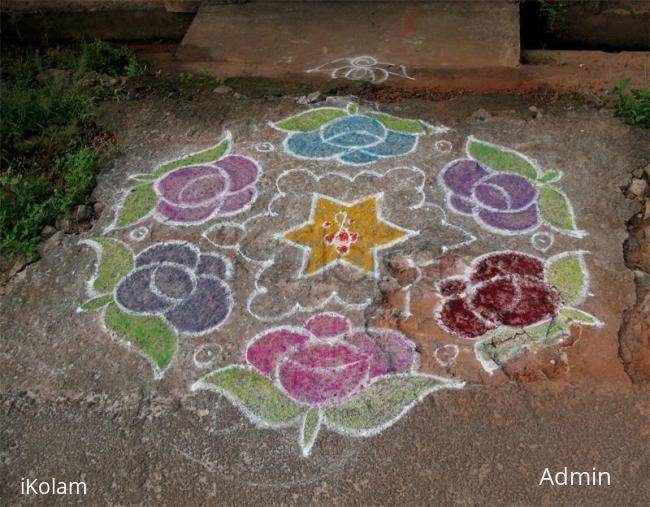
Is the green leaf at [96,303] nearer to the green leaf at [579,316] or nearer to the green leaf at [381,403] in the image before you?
the green leaf at [381,403]

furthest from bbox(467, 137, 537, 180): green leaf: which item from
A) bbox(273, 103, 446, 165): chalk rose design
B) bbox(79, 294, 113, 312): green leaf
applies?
bbox(79, 294, 113, 312): green leaf

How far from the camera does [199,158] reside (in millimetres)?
3826

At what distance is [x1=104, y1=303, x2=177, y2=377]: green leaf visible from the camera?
287 cm

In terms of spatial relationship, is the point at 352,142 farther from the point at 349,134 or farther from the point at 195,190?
the point at 195,190

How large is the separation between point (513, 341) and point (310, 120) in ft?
6.27

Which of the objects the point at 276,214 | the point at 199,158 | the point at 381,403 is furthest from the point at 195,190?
the point at 381,403

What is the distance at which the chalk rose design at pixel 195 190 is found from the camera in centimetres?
349

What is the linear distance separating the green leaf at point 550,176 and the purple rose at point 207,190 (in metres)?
1.51

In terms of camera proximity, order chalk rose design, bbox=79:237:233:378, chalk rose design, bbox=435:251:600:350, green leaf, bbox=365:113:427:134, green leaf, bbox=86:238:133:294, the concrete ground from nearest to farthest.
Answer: the concrete ground
chalk rose design, bbox=435:251:600:350
chalk rose design, bbox=79:237:233:378
green leaf, bbox=86:238:133:294
green leaf, bbox=365:113:427:134

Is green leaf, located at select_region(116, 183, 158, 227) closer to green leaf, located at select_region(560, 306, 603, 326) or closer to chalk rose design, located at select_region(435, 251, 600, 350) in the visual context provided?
chalk rose design, located at select_region(435, 251, 600, 350)

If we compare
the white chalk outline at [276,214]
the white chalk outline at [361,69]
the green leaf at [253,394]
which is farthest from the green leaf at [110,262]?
the white chalk outline at [361,69]

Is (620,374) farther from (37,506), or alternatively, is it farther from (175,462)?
(37,506)

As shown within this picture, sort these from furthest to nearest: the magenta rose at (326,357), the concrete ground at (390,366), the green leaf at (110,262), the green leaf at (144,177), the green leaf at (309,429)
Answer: the green leaf at (144,177), the green leaf at (110,262), the magenta rose at (326,357), the green leaf at (309,429), the concrete ground at (390,366)

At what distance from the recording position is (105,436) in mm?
2646
